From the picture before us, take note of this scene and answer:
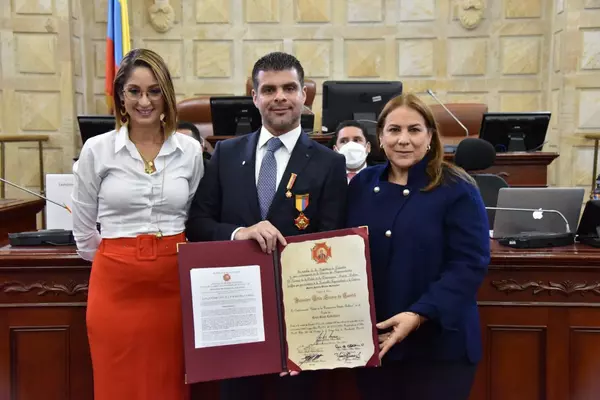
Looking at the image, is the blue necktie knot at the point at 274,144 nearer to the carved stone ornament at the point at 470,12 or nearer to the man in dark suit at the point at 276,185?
the man in dark suit at the point at 276,185

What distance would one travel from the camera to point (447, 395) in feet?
5.75

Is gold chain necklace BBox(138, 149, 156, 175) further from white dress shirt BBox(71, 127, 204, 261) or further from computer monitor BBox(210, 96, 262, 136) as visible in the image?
computer monitor BBox(210, 96, 262, 136)

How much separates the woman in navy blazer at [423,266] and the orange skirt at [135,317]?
63 centimetres

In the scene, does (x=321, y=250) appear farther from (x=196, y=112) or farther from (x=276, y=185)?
(x=196, y=112)

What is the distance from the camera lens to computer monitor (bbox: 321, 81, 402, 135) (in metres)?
5.09

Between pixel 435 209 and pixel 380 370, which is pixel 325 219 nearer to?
pixel 435 209

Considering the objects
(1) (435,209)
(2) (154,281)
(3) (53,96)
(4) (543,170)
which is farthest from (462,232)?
(3) (53,96)

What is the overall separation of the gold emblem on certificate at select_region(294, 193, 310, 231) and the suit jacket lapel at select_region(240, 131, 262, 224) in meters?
0.12

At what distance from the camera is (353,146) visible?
3.71 meters

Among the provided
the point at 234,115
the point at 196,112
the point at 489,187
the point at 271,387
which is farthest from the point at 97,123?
the point at 271,387

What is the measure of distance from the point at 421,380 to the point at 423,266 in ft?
1.10

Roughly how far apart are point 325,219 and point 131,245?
2.01 feet
